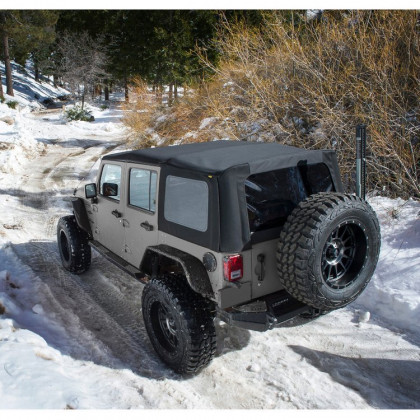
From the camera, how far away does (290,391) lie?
3172 millimetres

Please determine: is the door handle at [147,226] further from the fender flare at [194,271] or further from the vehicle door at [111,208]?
the vehicle door at [111,208]

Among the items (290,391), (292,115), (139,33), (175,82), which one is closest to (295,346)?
(290,391)

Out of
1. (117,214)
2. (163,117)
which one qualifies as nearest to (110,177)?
(117,214)

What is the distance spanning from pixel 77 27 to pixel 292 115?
32.3 meters

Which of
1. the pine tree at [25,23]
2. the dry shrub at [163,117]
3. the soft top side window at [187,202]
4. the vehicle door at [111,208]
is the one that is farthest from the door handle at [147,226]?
the pine tree at [25,23]

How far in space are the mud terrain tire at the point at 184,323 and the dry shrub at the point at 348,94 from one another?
15.0 ft

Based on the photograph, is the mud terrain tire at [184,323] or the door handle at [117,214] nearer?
the mud terrain tire at [184,323]

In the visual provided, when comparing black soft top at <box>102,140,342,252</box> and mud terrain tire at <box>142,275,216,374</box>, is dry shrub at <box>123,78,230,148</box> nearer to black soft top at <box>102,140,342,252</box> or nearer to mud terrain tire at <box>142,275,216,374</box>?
black soft top at <box>102,140,342,252</box>

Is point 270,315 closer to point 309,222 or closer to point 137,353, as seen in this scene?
point 309,222

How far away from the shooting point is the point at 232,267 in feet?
9.92

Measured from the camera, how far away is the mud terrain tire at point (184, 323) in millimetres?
3229

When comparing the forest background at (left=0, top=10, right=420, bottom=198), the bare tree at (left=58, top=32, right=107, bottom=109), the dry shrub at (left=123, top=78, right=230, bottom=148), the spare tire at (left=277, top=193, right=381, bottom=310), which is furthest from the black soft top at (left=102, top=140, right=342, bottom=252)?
the bare tree at (left=58, top=32, right=107, bottom=109)

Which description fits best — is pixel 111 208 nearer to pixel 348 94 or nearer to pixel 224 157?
pixel 224 157
